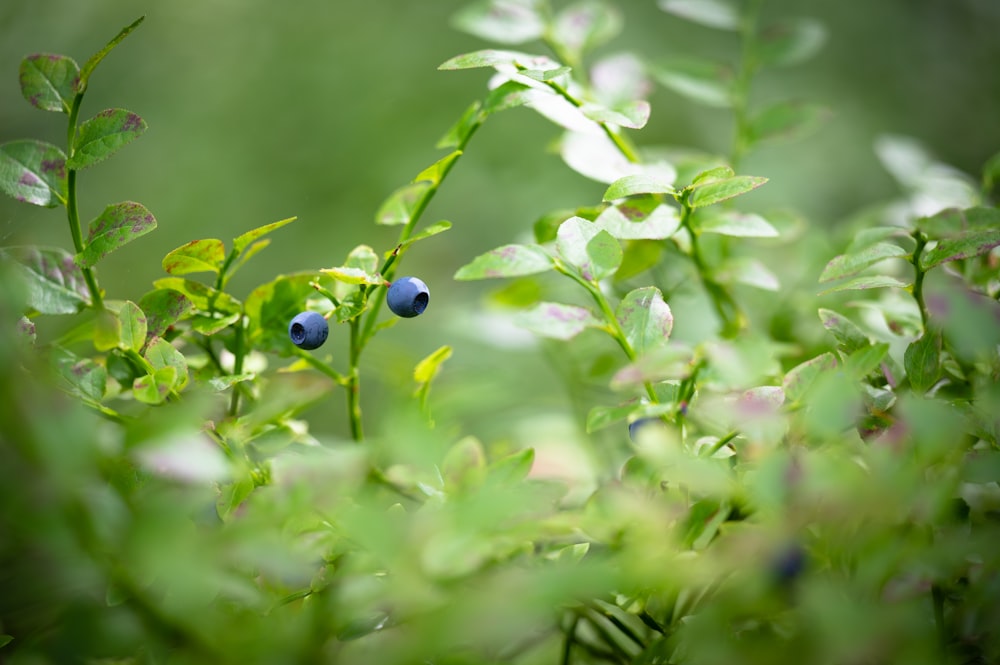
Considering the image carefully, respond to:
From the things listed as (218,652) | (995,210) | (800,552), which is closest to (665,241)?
(995,210)

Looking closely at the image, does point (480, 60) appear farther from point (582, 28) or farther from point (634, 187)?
point (582, 28)

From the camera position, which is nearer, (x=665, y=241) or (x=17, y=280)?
(x=17, y=280)

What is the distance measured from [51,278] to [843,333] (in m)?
0.42

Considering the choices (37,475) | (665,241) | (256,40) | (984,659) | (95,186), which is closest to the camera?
(37,475)

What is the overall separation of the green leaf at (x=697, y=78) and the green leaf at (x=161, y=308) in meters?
0.43

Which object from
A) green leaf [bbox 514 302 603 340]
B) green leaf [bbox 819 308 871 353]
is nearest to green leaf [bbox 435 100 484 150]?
green leaf [bbox 514 302 603 340]

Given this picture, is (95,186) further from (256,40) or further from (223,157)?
(256,40)

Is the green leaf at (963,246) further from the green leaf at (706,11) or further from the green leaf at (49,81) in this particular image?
the green leaf at (49,81)

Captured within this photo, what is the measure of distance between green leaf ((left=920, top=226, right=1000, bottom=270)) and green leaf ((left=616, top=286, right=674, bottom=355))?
5.7 inches

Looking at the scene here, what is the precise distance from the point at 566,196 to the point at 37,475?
1.58 m

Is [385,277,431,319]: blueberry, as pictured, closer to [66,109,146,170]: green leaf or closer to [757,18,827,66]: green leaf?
[66,109,146,170]: green leaf

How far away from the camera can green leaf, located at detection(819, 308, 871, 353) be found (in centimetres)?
42

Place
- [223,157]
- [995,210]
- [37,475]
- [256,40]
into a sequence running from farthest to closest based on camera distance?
[256,40]
[223,157]
[995,210]
[37,475]

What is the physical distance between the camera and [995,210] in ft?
1.53
